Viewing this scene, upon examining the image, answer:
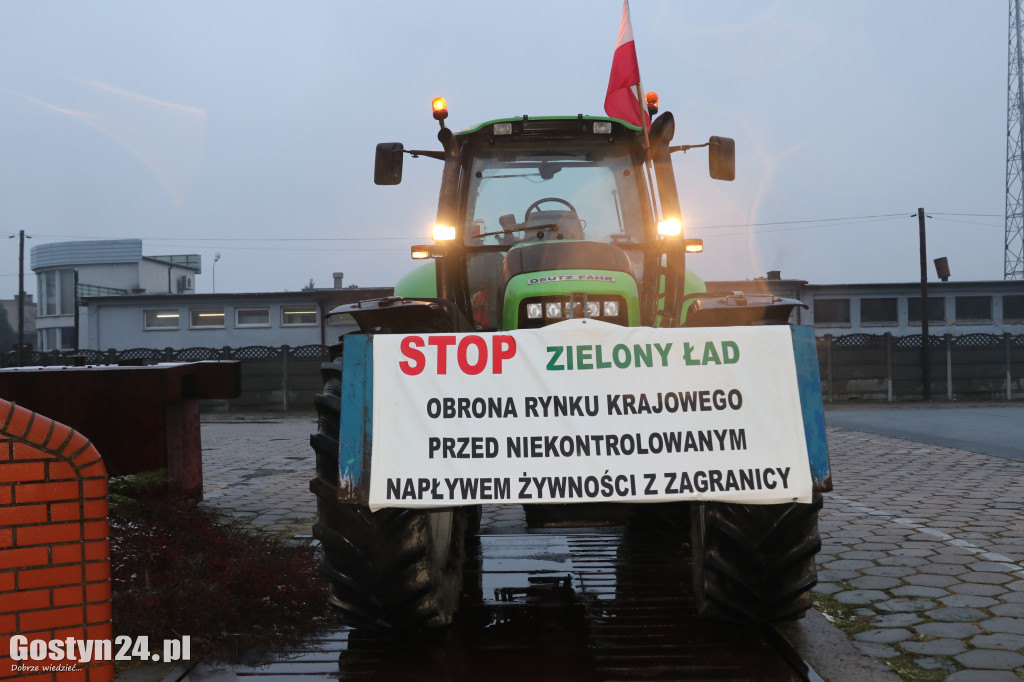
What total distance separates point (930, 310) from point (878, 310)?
96.4 inches

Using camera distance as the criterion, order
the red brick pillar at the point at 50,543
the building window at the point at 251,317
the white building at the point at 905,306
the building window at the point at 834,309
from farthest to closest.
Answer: the building window at the point at 251,317 → the building window at the point at 834,309 → the white building at the point at 905,306 → the red brick pillar at the point at 50,543

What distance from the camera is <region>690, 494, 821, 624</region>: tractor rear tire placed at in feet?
11.8

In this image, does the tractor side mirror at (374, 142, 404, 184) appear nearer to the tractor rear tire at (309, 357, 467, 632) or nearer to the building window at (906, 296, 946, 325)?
the tractor rear tire at (309, 357, 467, 632)

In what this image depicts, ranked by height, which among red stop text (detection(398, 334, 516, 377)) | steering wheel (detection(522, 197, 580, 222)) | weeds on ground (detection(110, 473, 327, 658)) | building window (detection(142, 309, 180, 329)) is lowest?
weeds on ground (detection(110, 473, 327, 658))

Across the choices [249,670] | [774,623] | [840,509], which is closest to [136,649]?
[249,670]

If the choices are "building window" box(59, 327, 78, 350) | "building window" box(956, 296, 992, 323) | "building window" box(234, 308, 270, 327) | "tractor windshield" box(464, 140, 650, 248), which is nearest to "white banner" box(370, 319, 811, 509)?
"tractor windshield" box(464, 140, 650, 248)

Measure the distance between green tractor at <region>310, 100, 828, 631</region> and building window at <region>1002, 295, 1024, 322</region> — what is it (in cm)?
3833

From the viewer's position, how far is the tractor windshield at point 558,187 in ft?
17.2

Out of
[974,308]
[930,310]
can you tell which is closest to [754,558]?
[930,310]

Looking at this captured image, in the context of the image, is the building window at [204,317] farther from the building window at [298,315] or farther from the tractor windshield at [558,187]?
the tractor windshield at [558,187]

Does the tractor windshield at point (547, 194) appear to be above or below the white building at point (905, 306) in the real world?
below

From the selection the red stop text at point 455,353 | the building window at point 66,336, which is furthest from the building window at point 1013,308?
the building window at point 66,336

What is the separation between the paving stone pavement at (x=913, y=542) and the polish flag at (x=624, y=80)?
3305mm

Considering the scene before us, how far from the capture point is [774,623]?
4.15 m
